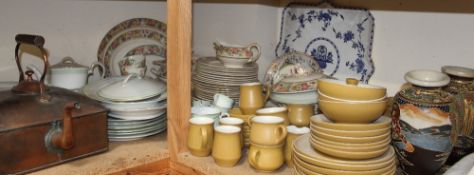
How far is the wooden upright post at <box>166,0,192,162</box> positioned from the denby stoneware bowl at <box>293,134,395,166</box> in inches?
13.8

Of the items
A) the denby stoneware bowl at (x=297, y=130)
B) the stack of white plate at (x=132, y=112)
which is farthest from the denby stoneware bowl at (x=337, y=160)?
the stack of white plate at (x=132, y=112)

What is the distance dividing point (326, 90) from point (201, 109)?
1.47 feet

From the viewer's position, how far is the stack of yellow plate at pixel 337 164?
83 centimetres

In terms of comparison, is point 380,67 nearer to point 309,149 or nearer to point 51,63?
point 309,149

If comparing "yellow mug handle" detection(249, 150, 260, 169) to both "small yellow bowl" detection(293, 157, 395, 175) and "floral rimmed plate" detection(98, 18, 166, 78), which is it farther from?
"floral rimmed plate" detection(98, 18, 166, 78)

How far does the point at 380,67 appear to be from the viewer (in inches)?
51.8

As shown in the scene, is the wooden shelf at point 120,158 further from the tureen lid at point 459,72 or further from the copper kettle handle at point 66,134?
the tureen lid at point 459,72

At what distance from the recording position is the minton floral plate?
1.34 metres

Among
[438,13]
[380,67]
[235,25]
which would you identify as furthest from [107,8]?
[438,13]

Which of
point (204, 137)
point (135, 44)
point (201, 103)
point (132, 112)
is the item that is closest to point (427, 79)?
point (204, 137)

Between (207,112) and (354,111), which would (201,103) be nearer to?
(207,112)

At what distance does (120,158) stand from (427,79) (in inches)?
29.6

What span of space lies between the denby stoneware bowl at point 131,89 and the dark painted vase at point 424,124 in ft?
2.13

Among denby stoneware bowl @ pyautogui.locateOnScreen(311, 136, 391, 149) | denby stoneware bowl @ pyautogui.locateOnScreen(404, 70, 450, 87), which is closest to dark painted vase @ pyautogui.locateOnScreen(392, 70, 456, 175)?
denby stoneware bowl @ pyautogui.locateOnScreen(404, 70, 450, 87)
